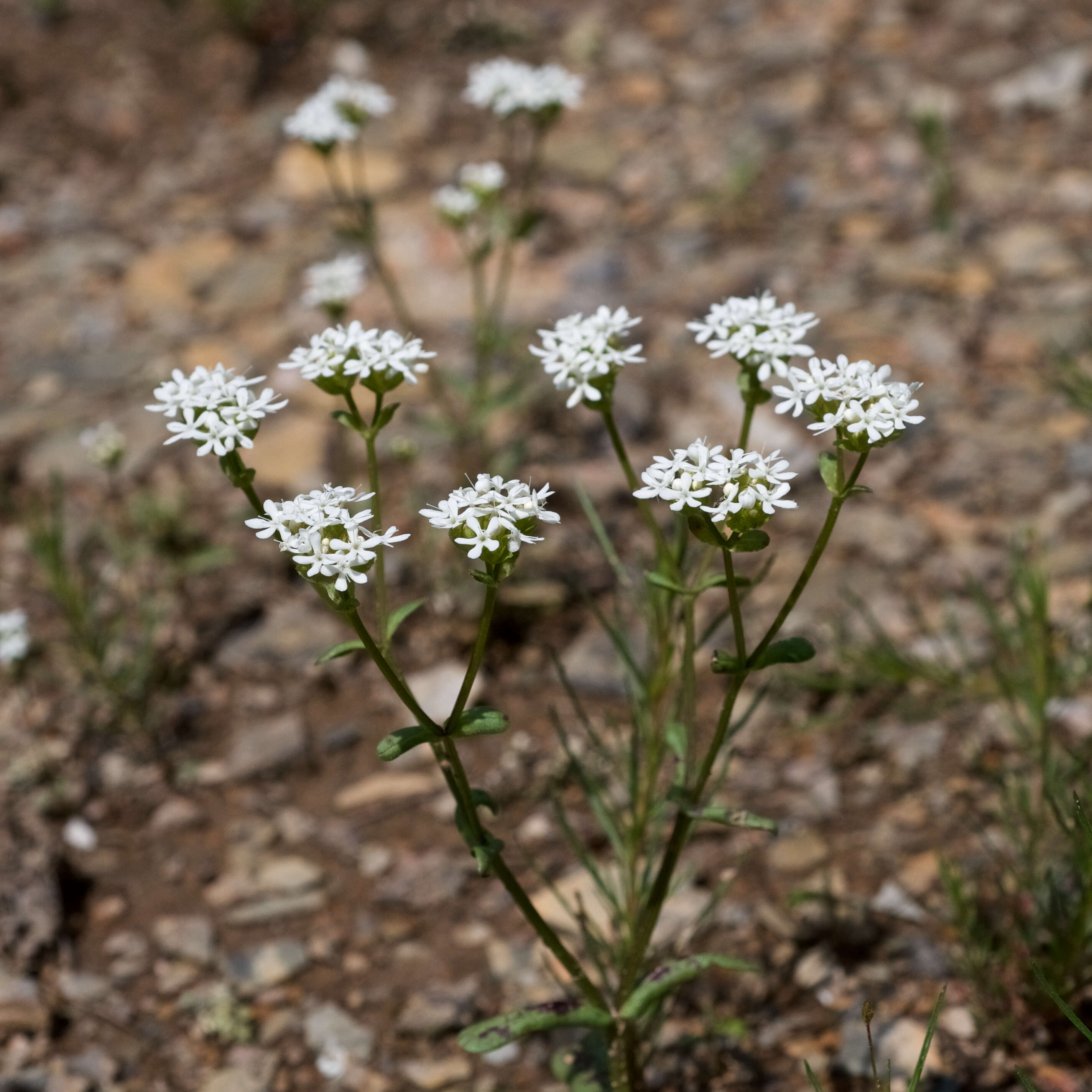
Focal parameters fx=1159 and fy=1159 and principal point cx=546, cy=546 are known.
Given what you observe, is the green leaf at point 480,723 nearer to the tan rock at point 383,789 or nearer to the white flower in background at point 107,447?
the tan rock at point 383,789

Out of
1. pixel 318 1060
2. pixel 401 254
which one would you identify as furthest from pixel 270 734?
pixel 401 254

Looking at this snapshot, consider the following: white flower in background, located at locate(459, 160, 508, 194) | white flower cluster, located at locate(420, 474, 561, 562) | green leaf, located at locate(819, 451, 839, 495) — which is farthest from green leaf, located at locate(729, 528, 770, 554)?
white flower in background, located at locate(459, 160, 508, 194)

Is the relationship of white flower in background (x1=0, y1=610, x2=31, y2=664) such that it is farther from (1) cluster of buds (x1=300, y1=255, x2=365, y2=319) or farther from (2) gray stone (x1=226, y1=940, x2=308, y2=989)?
(1) cluster of buds (x1=300, y1=255, x2=365, y2=319)

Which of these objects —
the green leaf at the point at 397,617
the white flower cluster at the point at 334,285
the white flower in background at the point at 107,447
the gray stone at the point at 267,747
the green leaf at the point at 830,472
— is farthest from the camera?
the white flower in background at the point at 107,447

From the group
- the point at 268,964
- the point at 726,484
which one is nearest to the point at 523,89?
the point at 726,484

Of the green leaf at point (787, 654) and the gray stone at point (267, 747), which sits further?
the gray stone at point (267, 747)

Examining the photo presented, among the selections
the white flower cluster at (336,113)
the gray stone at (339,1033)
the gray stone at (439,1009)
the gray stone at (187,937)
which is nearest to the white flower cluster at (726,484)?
the gray stone at (439,1009)
